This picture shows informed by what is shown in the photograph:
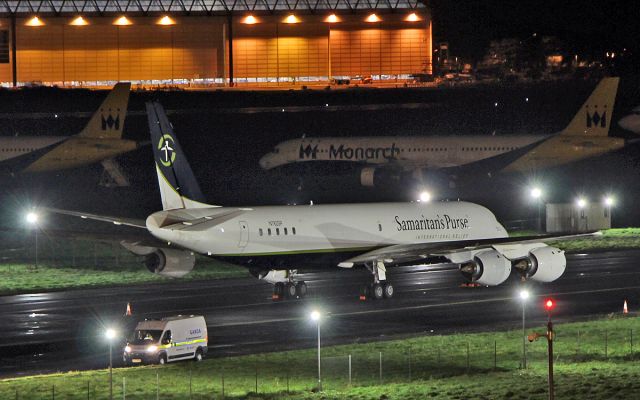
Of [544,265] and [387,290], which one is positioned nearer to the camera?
[387,290]

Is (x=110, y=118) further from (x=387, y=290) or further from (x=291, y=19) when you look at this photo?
(x=291, y=19)

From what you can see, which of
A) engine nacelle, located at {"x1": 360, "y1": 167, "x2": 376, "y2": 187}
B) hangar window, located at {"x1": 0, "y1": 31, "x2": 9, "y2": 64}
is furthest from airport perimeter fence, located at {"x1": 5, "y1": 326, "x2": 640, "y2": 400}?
hangar window, located at {"x1": 0, "y1": 31, "x2": 9, "y2": 64}

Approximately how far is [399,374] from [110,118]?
69.8 m

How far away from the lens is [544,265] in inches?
2275

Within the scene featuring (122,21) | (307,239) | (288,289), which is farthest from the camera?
(122,21)

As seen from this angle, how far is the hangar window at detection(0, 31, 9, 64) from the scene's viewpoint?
178250mm

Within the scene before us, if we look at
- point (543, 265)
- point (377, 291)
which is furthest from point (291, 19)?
point (377, 291)

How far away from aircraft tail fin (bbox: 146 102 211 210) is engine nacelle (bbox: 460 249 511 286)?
40.9ft

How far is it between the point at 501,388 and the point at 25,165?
7479 cm

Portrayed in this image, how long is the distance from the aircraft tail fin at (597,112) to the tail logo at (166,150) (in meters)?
59.4

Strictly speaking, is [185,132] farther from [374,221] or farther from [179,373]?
[179,373]

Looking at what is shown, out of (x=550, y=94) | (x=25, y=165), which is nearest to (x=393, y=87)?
(x=550, y=94)

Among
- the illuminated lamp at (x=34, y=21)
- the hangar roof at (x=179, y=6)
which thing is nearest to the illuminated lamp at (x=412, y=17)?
the hangar roof at (x=179, y=6)

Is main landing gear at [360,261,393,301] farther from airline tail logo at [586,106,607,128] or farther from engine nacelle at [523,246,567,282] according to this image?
airline tail logo at [586,106,607,128]
